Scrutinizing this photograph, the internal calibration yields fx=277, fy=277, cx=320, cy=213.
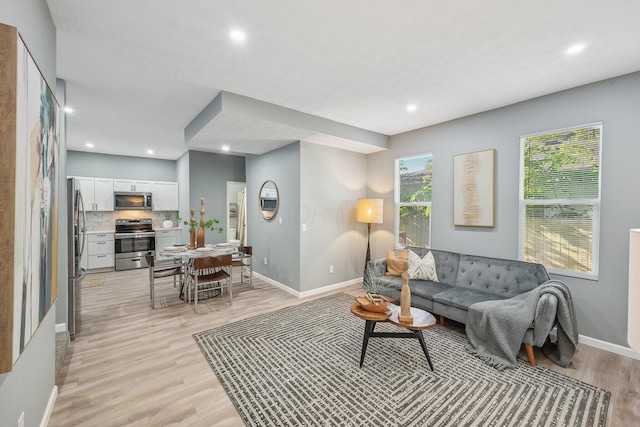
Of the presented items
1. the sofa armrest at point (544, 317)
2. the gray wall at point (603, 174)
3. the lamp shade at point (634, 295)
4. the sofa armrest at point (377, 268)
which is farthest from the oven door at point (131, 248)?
the lamp shade at point (634, 295)

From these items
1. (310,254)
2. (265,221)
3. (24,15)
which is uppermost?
(24,15)

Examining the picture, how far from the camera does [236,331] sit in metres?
3.17

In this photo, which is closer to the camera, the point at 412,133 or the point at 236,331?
the point at 236,331

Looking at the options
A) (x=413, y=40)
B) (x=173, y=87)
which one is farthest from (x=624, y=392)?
(x=173, y=87)

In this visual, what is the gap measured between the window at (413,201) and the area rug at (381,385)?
1.81 m

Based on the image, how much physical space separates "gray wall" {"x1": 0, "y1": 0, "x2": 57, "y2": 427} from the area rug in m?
1.11

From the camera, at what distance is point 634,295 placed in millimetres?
819

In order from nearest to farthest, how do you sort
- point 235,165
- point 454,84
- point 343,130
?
point 454,84, point 343,130, point 235,165

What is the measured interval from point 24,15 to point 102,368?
104 inches

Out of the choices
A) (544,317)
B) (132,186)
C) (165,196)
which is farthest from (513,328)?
(132,186)

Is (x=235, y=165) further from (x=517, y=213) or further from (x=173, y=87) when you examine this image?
(x=517, y=213)

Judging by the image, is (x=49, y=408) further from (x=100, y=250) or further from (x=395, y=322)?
(x=100, y=250)

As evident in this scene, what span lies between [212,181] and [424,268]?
5040 mm

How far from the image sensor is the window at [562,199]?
2.90m
